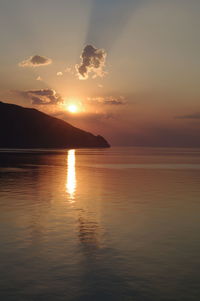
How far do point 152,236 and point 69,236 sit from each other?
434 centimetres

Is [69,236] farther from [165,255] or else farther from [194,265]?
[194,265]

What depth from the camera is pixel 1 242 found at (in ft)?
56.1

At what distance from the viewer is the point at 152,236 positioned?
734 inches

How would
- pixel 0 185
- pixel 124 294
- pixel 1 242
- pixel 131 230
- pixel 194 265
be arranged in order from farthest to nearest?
pixel 0 185 → pixel 131 230 → pixel 1 242 → pixel 194 265 → pixel 124 294

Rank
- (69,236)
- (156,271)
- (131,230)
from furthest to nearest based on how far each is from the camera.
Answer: (131,230)
(69,236)
(156,271)

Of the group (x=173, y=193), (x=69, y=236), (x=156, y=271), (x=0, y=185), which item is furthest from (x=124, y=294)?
(x=0, y=185)

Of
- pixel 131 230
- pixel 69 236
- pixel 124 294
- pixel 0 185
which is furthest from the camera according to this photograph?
pixel 0 185

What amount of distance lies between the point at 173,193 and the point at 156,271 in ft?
78.1

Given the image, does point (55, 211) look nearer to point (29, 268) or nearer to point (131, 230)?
point (131, 230)

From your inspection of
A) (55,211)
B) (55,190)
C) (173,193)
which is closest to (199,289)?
(55,211)

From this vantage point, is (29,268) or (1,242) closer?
(29,268)

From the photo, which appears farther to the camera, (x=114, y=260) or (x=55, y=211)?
(x=55, y=211)

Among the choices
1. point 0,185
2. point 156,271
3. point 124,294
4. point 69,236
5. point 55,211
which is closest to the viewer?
point 124,294

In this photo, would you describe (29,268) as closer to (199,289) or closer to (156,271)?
(156,271)
